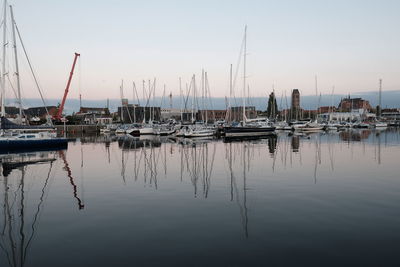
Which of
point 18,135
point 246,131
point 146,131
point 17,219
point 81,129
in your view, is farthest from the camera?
point 81,129

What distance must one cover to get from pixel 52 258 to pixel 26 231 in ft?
10.5

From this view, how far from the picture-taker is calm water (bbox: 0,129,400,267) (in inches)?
368

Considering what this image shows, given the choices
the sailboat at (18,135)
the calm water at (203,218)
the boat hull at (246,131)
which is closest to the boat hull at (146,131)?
the boat hull at (246,131)

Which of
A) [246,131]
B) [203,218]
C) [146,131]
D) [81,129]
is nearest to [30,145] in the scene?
[203,218]

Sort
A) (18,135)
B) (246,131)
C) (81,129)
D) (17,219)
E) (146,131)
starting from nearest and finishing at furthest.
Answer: (17,219), (18,135), (246,131), (146,131), (81,129)

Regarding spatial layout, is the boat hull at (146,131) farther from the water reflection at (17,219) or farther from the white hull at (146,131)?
the water reflection at (17,219)

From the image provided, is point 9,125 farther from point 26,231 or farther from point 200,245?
point 200,245

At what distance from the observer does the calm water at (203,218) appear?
30.7 feet

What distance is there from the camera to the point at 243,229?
1164cm

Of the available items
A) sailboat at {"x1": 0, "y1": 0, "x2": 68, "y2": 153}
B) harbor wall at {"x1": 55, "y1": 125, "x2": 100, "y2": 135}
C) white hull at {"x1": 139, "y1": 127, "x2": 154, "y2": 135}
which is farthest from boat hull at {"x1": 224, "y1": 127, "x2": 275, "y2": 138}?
harbor wall at {"x1": 55, "y1": 125, "x2": 100, "y2": 135}

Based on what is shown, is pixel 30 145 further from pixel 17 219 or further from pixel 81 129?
pixel 81 129

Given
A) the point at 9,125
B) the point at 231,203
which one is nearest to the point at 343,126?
the point at 9,125

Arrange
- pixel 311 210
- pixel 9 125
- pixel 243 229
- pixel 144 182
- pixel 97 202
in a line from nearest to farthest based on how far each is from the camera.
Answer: pixel 243 229 < pixel 311 210 < pixel 97 202 < pixel 144 182 < pixel 9 125

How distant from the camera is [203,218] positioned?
13.1 metres
